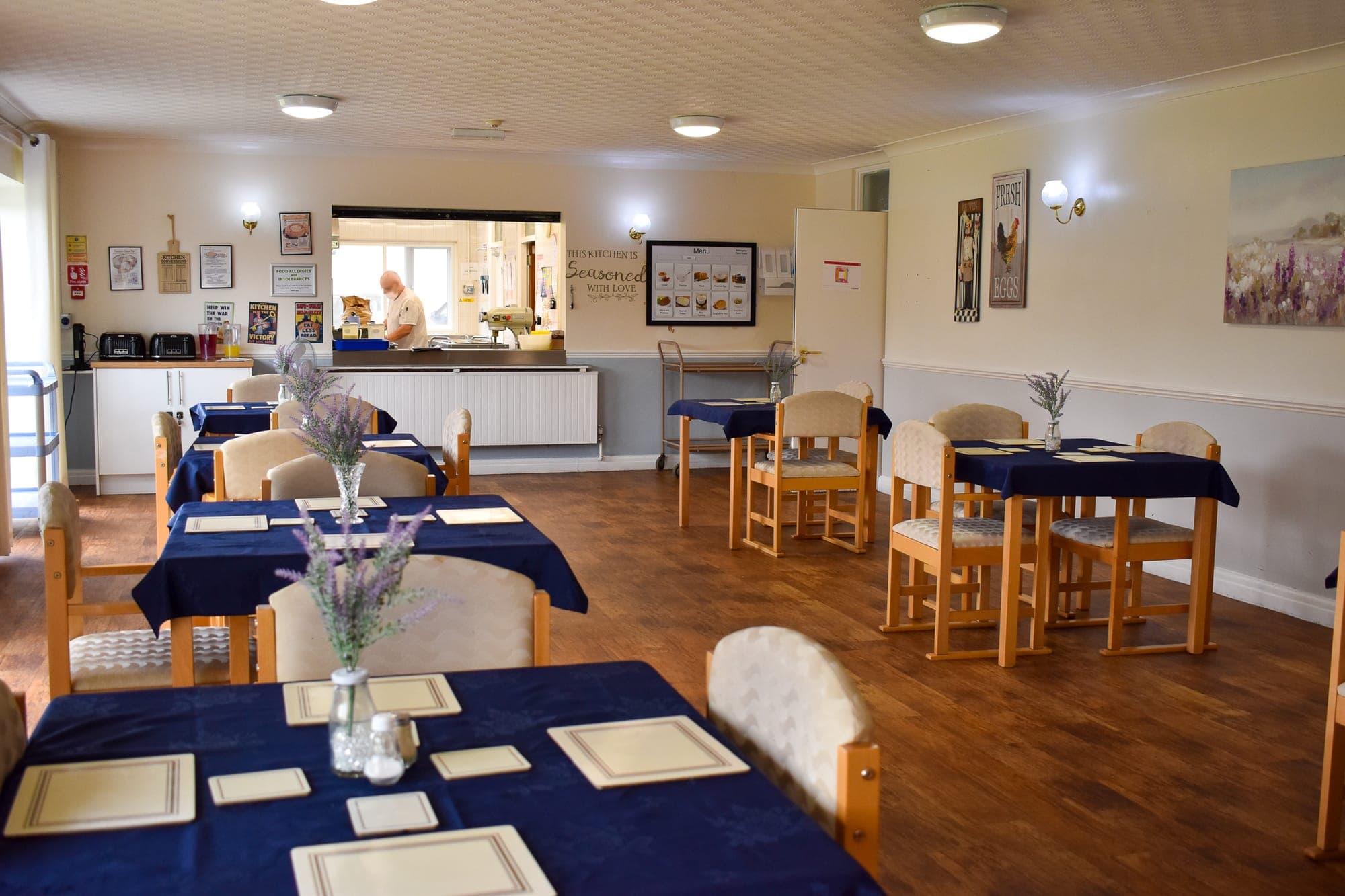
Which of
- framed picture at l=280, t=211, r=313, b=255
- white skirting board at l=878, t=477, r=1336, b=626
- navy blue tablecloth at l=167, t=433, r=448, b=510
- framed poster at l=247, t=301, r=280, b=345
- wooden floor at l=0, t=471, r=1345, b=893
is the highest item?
framed picture at l=280, t=211, r=313, b=255

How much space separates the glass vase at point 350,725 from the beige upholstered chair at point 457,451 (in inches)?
137

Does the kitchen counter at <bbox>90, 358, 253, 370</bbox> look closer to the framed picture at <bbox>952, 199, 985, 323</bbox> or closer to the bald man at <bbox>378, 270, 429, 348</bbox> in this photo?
the bald man at <bbox>378, 270, 429, 348</bbox>

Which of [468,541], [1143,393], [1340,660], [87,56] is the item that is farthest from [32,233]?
[1340,660]

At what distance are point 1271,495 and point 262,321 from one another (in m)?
6.99

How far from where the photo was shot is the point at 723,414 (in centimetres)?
675

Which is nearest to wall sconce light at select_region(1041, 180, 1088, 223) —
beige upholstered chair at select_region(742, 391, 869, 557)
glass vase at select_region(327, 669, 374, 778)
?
beige upholstered chair at select_region(742, 391, 869, 557)

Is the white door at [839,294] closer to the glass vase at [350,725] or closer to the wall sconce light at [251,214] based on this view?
the wall sconce light at [251,214]

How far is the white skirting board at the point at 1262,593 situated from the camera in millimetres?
5355

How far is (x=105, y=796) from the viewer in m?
1.51

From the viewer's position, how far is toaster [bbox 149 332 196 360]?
28.5 feet

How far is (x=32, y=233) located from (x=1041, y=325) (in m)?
6.34

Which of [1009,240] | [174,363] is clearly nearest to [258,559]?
[1009,240]

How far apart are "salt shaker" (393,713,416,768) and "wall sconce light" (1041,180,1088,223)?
609cm

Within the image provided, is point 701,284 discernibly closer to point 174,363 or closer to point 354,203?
point 354,203
